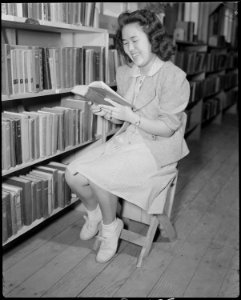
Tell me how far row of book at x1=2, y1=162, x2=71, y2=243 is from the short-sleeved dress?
0.21 meters

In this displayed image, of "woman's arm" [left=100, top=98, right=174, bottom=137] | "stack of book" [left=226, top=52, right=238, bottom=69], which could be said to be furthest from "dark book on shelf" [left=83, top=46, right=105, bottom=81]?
"stack of book" [left=226, top=52, right=238, bottom=69]

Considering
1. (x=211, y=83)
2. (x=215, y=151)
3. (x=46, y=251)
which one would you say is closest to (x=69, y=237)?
(x=46, y=251)

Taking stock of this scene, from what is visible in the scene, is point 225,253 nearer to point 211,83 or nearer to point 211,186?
point 211,186

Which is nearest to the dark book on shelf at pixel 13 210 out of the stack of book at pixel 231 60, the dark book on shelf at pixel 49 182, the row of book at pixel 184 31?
the dark book on shelf at pixel 49 182

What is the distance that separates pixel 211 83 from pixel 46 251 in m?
4.22

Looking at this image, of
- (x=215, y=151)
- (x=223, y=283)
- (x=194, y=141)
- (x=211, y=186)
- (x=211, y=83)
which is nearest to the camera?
(x=223, y=283)

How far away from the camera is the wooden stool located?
1.98 metres

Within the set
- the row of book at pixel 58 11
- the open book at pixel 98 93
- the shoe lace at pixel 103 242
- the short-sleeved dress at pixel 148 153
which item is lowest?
the shoe lace at pixel 103 242

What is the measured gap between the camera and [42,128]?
6.28 ft

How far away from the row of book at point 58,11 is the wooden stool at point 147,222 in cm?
110

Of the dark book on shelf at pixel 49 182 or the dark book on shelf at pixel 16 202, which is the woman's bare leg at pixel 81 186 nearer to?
the dark book on shelf at pixel 49 182

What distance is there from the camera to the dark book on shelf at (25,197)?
1.87m

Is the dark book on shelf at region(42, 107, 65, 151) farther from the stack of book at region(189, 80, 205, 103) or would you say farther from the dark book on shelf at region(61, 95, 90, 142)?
the stack of book at region(189, 80, 205, 103)

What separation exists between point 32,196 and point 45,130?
→ 36 cm
